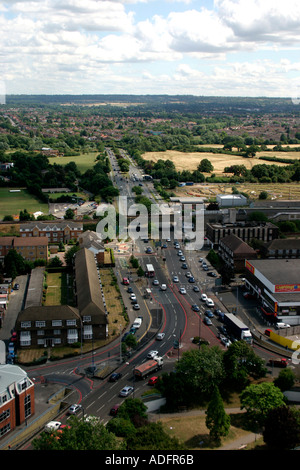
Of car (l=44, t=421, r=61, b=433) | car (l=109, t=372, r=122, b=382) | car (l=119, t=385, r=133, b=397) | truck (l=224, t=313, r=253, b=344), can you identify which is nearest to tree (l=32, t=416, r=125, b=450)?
car (l=44, t=421, r=61, b=433)

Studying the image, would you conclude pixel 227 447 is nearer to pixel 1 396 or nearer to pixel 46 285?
pixel 1 396

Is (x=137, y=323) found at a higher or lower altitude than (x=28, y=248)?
lower

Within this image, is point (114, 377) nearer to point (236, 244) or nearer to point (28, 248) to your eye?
point (236, 244)

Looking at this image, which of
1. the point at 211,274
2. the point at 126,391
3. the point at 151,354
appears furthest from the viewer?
the point at 211,274

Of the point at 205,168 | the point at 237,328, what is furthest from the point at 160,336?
the point at 205,168

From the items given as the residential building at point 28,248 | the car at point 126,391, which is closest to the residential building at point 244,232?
the residential building at point 28,248

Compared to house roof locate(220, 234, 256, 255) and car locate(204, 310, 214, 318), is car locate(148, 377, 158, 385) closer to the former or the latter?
car locate(204, 310, 214, 318)

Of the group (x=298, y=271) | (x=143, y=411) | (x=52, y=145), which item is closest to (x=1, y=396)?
(x=143, y=411)
